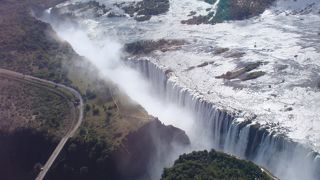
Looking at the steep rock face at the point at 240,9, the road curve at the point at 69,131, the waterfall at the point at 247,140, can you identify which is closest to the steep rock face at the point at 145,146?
the waterfall at the point at 247,140

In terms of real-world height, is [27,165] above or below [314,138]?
below

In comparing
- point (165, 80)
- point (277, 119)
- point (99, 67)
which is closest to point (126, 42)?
point (99, 67)

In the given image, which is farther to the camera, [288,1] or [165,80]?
[288,1]

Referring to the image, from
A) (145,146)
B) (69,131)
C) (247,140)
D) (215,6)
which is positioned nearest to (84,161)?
(69,131)

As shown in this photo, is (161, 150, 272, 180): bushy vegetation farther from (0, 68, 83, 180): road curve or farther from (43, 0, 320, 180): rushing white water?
(0, 68, 83, 180): road curve

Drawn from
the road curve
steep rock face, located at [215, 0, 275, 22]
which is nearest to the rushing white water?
steep rock face, located at [215, 0, 275, 22]

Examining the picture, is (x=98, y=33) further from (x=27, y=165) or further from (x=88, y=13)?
(x=27, y=165)

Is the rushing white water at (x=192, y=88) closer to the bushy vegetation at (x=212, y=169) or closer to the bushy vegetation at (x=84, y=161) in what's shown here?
the bushy vegetation at (x=84, y=161)

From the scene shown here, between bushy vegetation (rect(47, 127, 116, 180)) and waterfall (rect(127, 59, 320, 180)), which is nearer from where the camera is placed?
waterfall (rect(127, 59, 320, 180))
